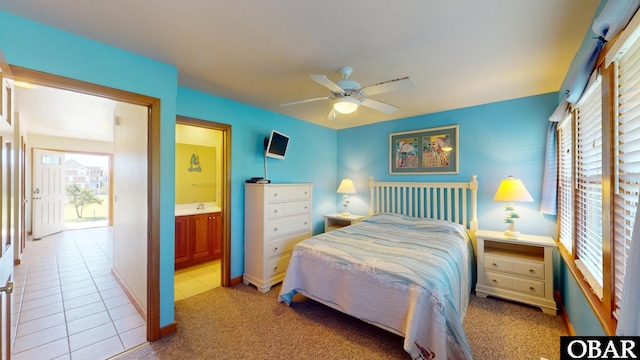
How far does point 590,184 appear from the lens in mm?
1738

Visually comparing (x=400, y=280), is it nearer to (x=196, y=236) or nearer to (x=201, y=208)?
(x=196, y=236)

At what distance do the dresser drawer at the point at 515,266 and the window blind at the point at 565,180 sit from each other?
1.14 ft

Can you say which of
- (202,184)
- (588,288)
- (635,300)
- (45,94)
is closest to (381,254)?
(588,288)

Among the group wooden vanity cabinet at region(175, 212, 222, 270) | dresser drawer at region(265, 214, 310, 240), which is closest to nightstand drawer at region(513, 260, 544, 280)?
dresser drawer at region(265, 214, 310, 240)

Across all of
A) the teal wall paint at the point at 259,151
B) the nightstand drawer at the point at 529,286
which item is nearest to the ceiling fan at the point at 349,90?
the teal wall paint at the point at 259,151

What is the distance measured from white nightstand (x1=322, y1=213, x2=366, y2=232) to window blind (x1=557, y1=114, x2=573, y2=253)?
8.09 ft

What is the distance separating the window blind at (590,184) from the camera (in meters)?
1.57

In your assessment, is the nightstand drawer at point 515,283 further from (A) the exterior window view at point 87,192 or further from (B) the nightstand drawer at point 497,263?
(A) the exterior window view at point 87,192

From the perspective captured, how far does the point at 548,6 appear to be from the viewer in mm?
1464

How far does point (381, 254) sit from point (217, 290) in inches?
83.7

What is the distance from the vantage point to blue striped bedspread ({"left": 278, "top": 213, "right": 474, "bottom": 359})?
1.74 meters

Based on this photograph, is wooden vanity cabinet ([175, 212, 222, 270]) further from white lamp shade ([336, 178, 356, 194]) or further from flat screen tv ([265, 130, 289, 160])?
white lamp shade ([336, 178, 356, 194])

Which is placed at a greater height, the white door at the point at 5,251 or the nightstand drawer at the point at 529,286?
A: the white door at the point at 5,251

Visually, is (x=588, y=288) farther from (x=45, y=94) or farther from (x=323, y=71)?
(x=45, y=94)
